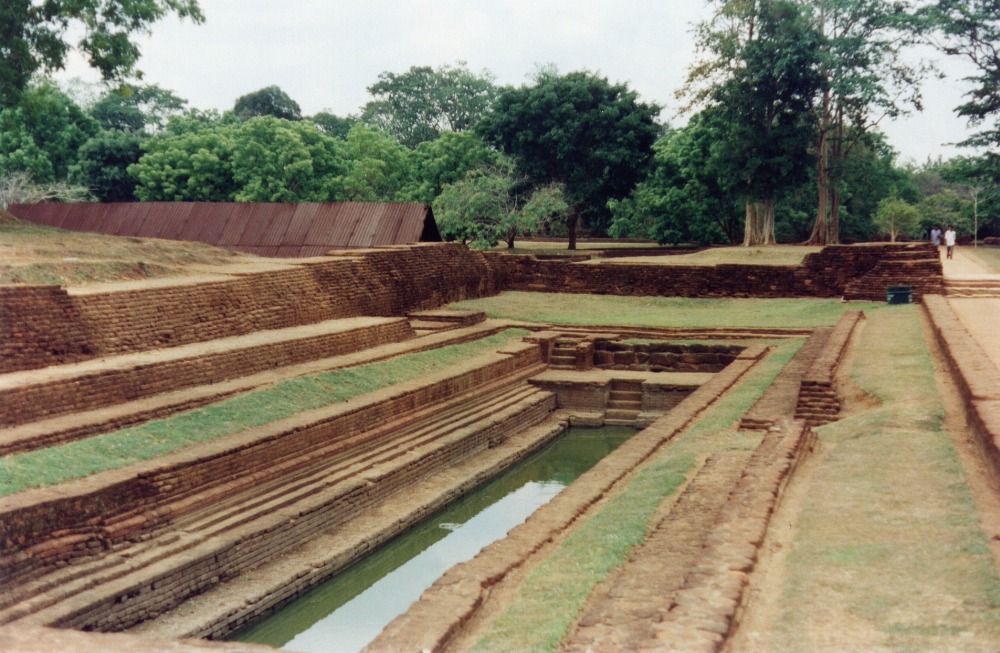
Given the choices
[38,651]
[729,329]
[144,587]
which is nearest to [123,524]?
[144,587]

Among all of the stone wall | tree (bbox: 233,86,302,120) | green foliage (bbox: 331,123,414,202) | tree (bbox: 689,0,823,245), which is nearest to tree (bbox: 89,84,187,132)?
tree (bbox: 233,86,302,120)

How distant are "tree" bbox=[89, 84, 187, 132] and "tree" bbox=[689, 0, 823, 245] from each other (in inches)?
942

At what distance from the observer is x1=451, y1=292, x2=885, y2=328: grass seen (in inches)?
575

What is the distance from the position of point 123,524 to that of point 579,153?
20166mm

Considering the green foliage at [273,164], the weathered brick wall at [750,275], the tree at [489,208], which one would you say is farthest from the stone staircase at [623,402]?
the green foliage at [273,164]

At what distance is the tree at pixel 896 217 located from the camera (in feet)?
96.8

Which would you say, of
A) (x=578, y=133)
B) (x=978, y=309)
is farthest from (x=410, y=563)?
(x=578, y=133)

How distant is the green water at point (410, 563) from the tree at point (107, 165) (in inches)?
870

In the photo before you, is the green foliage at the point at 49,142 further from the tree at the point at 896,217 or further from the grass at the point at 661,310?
the tree at the point at 896,217

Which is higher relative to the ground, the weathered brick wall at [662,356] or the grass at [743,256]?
the grass at [743,256]

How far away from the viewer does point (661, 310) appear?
54.7ft

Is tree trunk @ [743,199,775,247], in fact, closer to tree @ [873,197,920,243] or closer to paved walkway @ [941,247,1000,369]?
tree @ [873,197,920,243]

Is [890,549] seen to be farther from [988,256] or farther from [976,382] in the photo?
[988,256]

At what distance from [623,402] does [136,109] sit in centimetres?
3752
